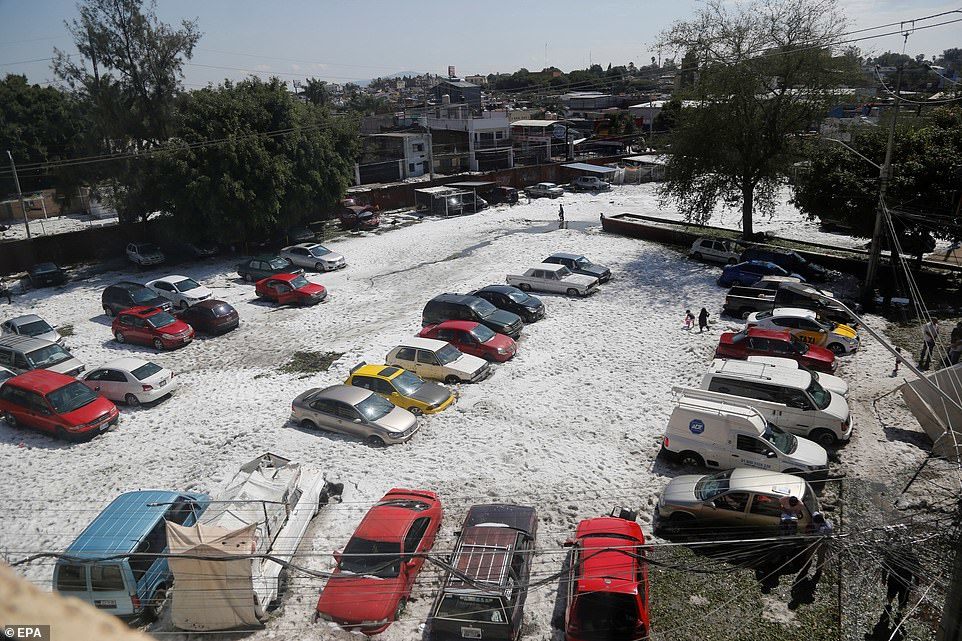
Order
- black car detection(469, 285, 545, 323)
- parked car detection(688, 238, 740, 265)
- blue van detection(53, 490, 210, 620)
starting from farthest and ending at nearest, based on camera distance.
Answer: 1. parked car detection(688, 238, 740, 265)
2. black car detection(469, 285, 545, 323)
3. blue van detection(53, 490, 210, 620)

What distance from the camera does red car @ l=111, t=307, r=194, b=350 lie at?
2383 cm

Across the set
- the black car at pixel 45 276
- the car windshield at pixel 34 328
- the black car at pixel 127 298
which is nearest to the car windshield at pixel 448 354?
the black car at pixel 127 298

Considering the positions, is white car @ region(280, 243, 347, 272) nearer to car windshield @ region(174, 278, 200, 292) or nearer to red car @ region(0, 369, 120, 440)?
car windshield @ region(174, 278, 200, 292)

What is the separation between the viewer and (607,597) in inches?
391

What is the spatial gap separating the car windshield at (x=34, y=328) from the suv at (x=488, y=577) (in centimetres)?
2022

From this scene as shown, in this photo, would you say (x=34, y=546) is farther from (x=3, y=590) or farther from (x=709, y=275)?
(x=709, y=275)

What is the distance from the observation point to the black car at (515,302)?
80.9 feet

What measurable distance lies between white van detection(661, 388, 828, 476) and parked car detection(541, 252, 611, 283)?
1446 cm

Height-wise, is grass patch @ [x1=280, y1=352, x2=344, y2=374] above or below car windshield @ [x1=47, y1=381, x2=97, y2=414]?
below

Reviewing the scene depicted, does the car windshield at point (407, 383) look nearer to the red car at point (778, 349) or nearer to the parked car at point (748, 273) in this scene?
the red car at point (778, 349)

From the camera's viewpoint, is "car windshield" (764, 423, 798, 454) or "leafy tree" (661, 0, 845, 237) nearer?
"car windshield" (764, 423, 798, 454)

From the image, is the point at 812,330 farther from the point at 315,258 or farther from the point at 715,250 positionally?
the point at 315,258

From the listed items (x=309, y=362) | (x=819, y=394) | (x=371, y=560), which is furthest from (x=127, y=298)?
(x=819, y=394)

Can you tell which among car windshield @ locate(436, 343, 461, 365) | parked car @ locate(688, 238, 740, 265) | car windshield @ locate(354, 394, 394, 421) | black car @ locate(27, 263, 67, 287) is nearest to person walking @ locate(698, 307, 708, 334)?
car windshield @ locate(436, 343, 461, 365)
